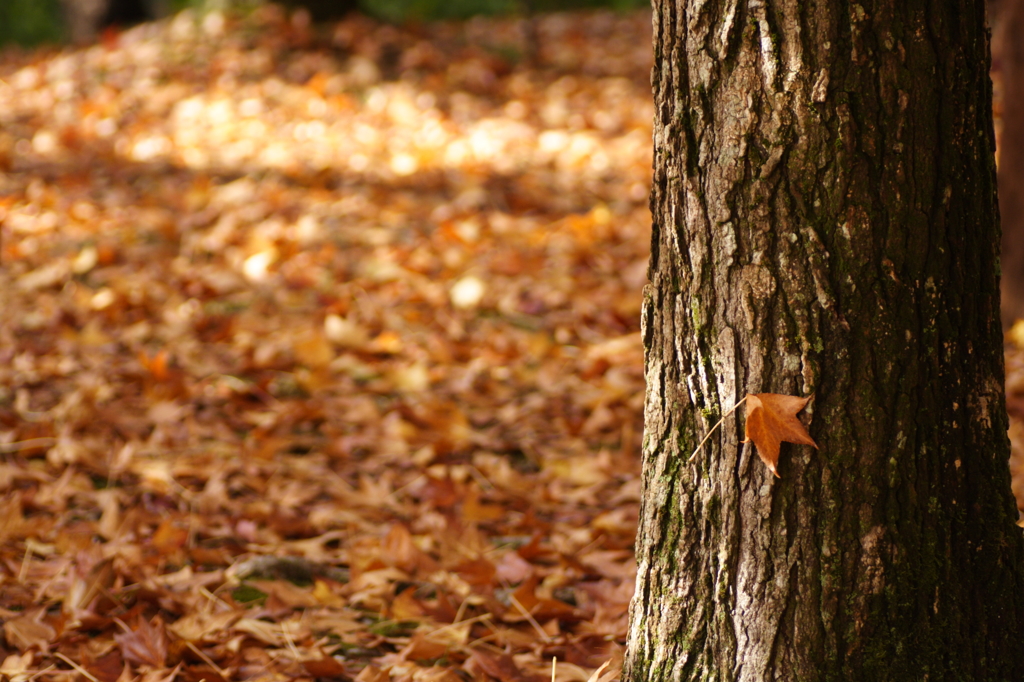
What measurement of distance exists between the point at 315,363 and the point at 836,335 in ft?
7.87

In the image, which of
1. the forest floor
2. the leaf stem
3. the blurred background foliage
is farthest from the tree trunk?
the blurred background foliage

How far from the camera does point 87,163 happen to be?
17.5 ft

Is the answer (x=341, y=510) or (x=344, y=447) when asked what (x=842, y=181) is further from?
(x=344, y=447)

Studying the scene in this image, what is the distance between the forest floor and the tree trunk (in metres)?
0.46

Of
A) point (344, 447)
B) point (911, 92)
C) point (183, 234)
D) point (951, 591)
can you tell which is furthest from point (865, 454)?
point (183, 234)

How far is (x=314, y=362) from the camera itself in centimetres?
347

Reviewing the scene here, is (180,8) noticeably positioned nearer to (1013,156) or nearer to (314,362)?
(314,362)

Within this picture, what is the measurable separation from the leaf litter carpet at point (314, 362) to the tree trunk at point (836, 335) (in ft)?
1.55

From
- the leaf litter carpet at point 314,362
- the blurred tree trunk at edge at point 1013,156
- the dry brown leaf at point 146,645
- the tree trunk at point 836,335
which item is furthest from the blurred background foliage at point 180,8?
the tree trunk at point 836,335

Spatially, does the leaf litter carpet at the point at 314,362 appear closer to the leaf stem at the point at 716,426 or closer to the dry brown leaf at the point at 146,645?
the dry brown leaf at the point at 146,645

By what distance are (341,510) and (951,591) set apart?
1673 millimetres

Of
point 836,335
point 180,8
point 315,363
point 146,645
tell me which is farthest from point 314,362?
point 180,8

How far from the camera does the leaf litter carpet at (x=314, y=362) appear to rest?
2111 millimetres

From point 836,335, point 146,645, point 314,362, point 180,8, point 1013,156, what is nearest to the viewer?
point 836,335
